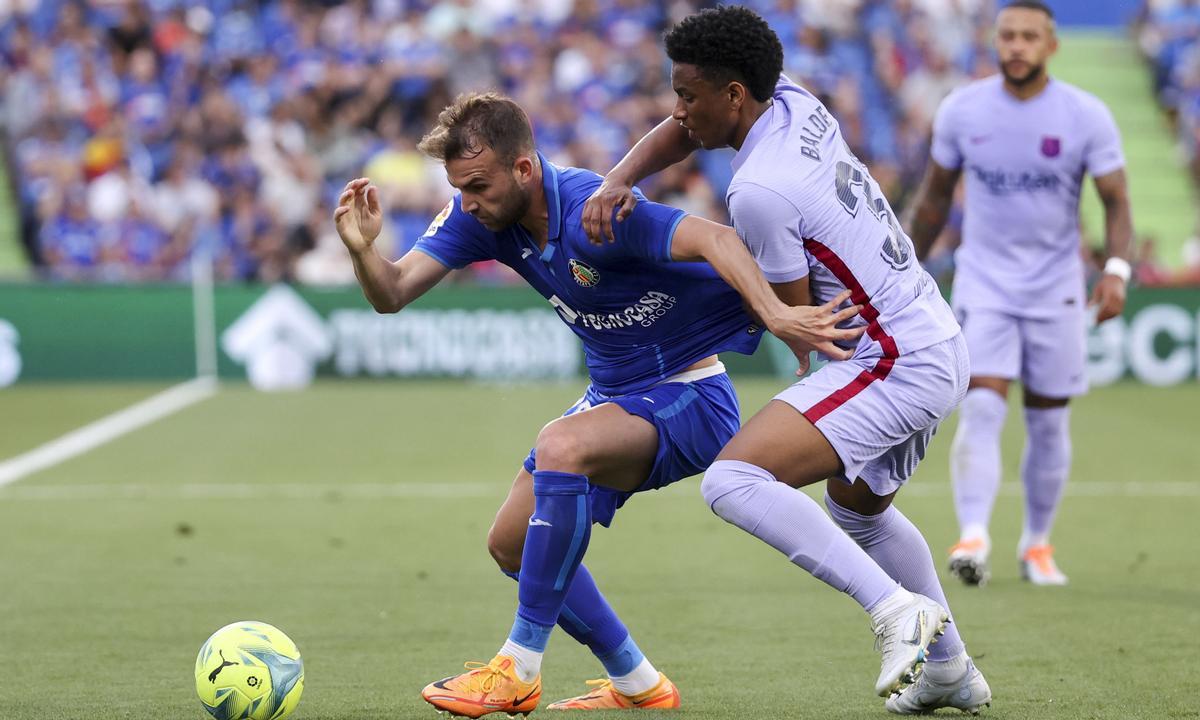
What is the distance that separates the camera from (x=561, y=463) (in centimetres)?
506

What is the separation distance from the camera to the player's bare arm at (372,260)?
524 centimetres

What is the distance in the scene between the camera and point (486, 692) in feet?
16.4

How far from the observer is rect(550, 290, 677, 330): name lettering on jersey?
529 centimetres

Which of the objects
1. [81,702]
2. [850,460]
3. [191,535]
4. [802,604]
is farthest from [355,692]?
[191,535]

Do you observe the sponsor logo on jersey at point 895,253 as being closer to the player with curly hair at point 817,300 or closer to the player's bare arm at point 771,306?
the player with curly hair at point 817,300

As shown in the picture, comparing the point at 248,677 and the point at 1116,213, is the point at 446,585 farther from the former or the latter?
the point at 1116,213

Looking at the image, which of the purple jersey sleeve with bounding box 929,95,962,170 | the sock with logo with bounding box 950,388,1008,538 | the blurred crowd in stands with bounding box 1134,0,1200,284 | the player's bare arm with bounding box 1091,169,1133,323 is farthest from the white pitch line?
the blurred crowd in stands with bounding box 1134,0,1200,284

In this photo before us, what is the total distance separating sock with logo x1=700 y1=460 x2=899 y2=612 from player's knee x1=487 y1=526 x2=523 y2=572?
2.81ft

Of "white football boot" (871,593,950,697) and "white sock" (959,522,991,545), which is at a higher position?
"white football boot" (871,593,950,697)

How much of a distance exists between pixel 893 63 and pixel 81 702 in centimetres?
1843

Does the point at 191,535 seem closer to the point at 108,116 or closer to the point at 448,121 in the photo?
the point at 448,121

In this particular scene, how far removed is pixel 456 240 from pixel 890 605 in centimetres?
187

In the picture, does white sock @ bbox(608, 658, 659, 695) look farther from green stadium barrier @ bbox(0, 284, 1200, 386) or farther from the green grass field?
green stadium barrier @ bbox(0, 284, 1200, 386)

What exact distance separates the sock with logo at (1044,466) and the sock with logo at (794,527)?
3.52 metres
